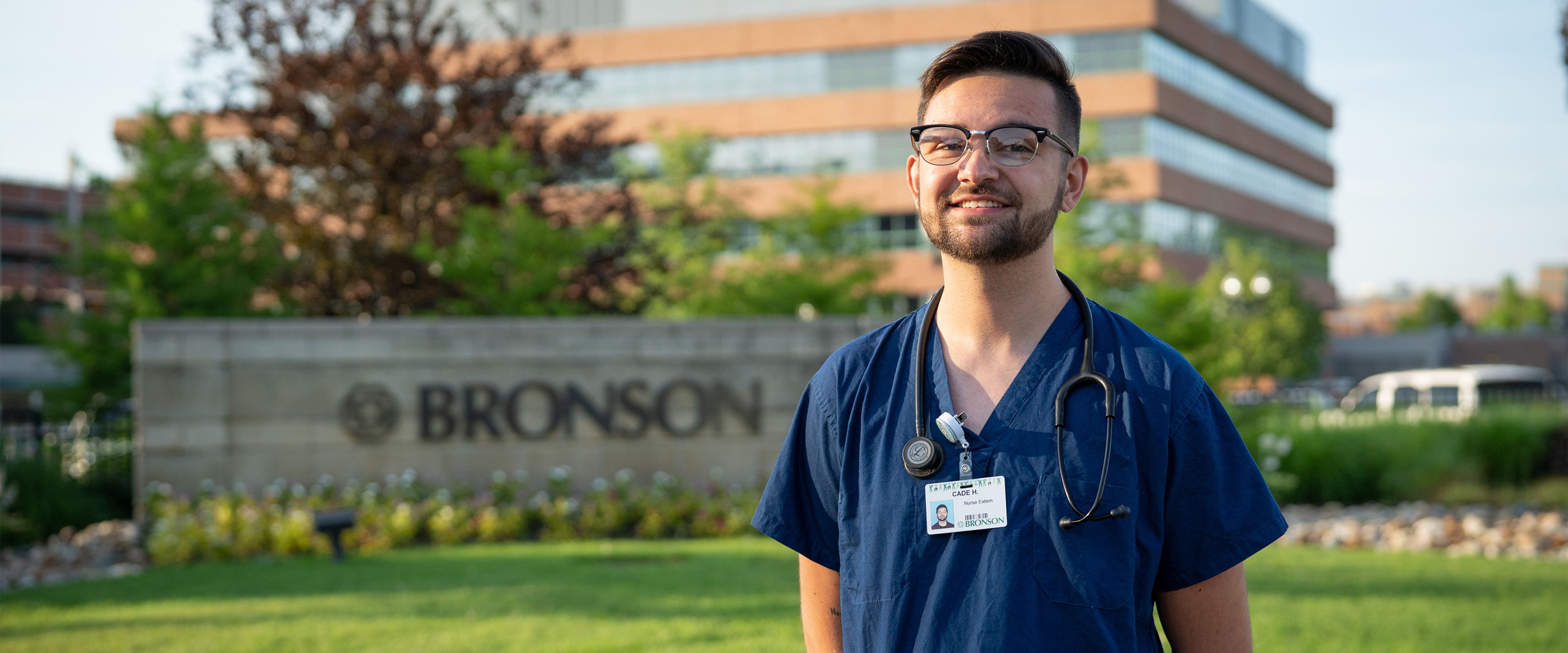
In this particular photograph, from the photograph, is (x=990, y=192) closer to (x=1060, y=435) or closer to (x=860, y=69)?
(x=1060, y=435)

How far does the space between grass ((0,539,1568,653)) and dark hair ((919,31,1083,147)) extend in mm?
4713

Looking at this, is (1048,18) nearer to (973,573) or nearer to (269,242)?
(269,242)

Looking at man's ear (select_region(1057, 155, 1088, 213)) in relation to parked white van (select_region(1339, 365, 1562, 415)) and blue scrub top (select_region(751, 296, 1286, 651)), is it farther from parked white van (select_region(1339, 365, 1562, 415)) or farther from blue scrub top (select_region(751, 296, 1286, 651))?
parked white van (select_region(1339, 365, 1562, 415))

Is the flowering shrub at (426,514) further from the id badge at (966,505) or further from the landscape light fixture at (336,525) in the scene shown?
the id badge at (966,505)

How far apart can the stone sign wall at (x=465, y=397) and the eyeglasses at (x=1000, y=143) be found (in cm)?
1085

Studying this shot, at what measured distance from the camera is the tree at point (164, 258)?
628 inches

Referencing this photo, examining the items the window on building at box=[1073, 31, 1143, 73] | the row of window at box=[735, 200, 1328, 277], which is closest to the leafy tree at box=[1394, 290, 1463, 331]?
the row of window at box=[735, 200, 1328, 277]

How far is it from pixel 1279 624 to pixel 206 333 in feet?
35.2

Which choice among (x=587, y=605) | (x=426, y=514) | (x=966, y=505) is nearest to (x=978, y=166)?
(x=966, y=505)

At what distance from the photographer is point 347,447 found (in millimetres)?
12609

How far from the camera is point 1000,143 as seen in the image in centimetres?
221

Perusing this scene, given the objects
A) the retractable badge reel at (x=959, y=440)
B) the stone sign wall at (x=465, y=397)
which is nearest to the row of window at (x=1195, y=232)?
the stone sign wall at (x=465, y=397)

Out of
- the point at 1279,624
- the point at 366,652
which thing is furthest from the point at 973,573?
the point at 1279,624

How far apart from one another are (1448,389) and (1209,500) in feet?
92.1
